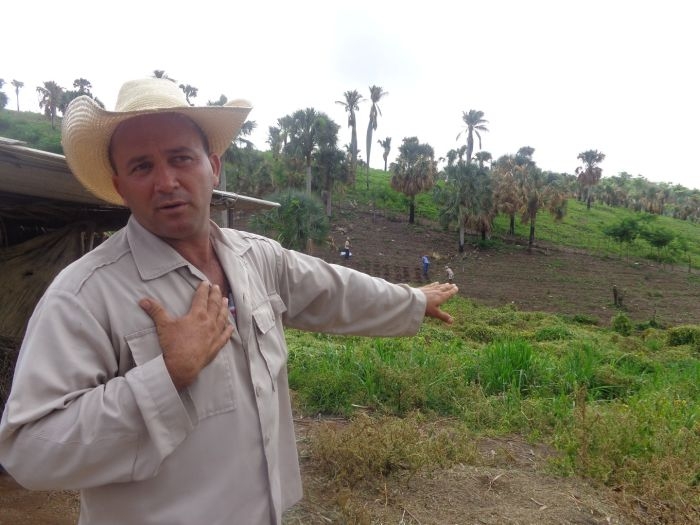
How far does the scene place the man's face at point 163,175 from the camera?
4.58 feet

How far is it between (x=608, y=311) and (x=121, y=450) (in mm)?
25954

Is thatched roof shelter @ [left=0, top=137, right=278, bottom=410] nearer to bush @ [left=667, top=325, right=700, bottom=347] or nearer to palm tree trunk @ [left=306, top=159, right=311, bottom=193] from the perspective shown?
bush @ [left=667, top=325, right=700, bottom=347]

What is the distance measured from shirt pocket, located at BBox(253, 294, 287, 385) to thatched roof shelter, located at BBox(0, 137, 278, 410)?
2.26m

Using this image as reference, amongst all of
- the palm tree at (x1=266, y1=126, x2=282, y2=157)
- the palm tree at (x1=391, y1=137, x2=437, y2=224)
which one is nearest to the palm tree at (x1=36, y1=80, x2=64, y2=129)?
the palm tree at (x1=266, y1=126, x2=282, y2=157)

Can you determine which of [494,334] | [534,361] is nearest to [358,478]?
[534,361]

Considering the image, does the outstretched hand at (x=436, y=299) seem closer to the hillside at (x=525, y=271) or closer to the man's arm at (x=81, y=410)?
the man's arm at (x=81, y=410)

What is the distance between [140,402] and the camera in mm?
1108

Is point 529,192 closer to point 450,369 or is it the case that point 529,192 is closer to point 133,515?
point 450,369

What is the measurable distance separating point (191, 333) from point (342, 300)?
2.42 ft

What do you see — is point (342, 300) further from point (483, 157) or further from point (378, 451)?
point (483, 157)

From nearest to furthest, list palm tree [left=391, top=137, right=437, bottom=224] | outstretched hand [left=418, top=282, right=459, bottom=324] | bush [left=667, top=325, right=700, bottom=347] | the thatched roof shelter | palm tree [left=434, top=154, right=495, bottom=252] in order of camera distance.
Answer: outstretched hand [left=418, top=282, right=459, bottom=324], the thatched roof shelter, bush [left=667, top=325, right=700, bottom=347], palm tree [left=434, top=154, right=495, bottom=252], palm tree [left=391, top=137, right=437, bottom=224]

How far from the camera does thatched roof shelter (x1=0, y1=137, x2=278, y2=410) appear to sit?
3941mm

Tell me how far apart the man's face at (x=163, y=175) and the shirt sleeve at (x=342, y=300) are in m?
0.42

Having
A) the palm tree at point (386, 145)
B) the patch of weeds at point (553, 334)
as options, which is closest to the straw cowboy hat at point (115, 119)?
the patch of weeds at point (553, 334)
